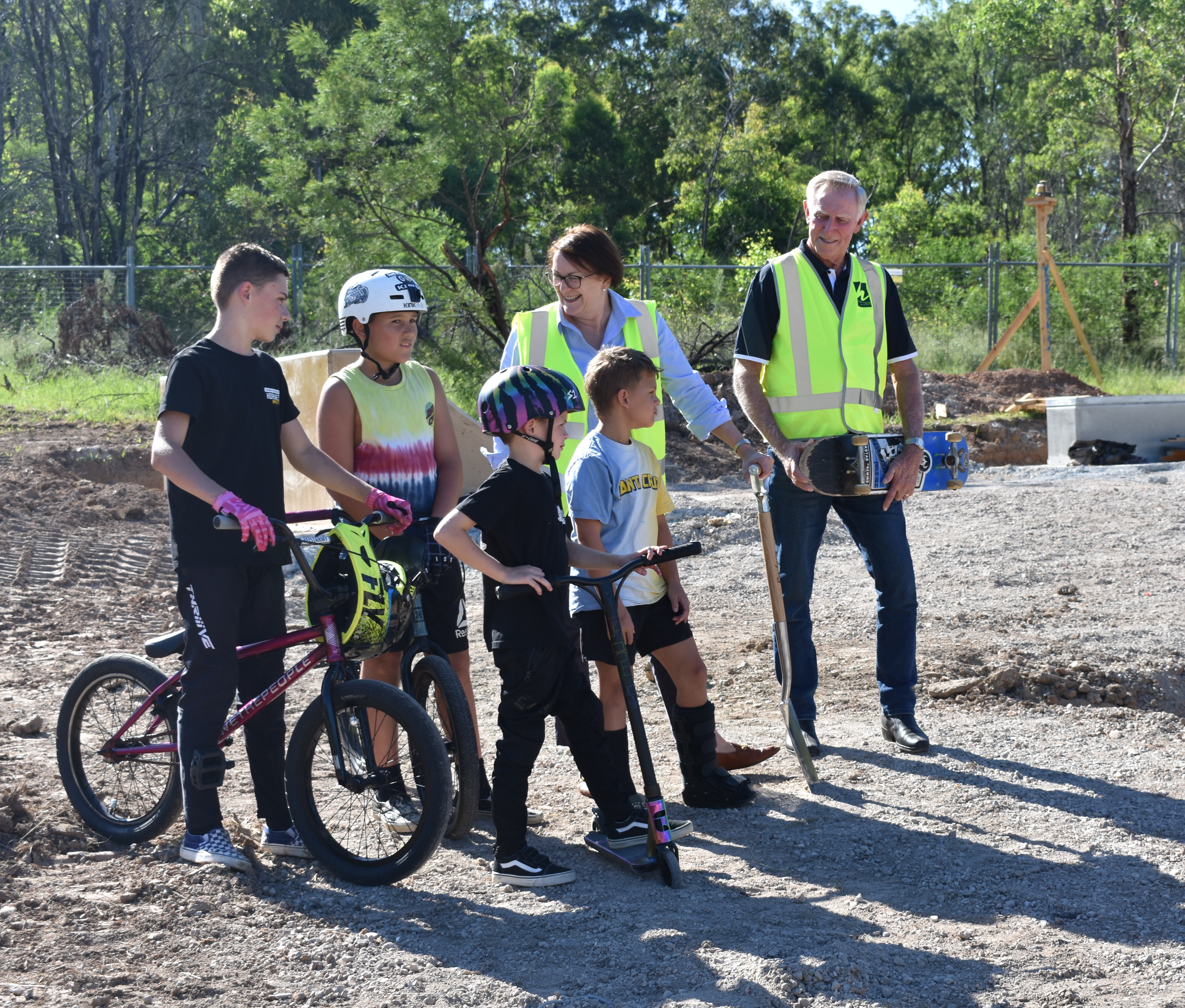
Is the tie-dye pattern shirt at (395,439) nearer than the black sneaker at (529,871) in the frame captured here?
No

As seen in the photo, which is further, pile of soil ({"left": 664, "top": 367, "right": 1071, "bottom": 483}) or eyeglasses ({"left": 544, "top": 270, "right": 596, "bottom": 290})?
pile of soil ({"left": 664, "top": 367, "right": 1071, "bottom": 483})

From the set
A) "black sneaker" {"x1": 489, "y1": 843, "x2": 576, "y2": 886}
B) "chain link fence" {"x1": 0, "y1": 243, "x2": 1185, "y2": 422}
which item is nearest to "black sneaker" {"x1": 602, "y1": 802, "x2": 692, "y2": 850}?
"black sneaker" {"x1": 489, "y1": 843, "x2": 576, "y2": 886}

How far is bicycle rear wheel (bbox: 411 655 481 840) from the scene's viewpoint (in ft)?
12.1

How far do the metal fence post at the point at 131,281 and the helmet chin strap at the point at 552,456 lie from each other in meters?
14.8

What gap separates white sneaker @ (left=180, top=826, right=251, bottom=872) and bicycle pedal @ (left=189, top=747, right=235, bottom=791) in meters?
0.15

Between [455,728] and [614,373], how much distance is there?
1219 mm

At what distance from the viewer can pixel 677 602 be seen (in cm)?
411

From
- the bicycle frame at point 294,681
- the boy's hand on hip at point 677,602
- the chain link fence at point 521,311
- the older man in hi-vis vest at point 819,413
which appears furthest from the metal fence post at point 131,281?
the boy's hand on hip at point 677,602

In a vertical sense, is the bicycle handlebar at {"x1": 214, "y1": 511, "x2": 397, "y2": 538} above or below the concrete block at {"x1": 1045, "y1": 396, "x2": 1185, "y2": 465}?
above

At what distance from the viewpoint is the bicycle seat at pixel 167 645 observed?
391cm

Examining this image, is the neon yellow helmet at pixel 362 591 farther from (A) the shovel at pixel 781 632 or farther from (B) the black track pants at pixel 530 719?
(A) the shovel at pixel 781 632

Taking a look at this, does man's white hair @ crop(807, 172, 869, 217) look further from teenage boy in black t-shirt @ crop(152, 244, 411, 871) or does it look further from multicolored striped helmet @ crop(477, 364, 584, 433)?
teenage boy in black t-shirt @ crop(152, 244, 411, 871)

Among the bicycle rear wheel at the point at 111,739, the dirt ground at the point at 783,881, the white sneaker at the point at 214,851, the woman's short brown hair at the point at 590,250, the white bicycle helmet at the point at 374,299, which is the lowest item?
the dirt ground at the point at 783,881

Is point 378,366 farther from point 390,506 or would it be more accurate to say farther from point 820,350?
point 820,350
